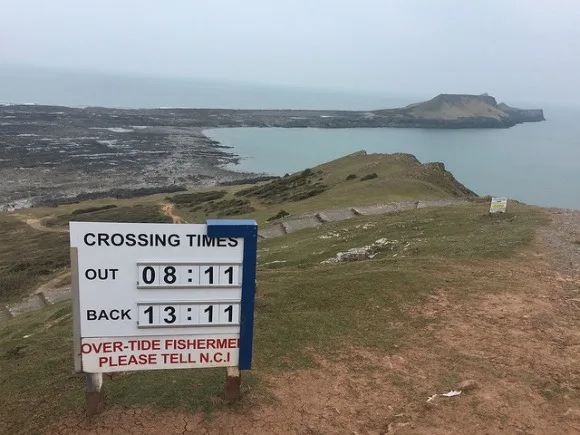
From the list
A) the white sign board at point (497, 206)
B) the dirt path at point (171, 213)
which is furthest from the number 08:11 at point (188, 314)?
the dirt path at point (171, 213)

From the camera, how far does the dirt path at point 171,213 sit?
1661 inches

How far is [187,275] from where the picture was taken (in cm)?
602

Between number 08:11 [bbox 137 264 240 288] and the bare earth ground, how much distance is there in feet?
5.45

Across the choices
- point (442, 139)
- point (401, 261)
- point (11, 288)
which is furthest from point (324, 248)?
point (442, 139)

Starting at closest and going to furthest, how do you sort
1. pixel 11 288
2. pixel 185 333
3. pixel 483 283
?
pixel 185 333, pixel 483 283, pixel 11 288

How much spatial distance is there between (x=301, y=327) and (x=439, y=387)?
9.14ft

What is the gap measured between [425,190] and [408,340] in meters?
29.1

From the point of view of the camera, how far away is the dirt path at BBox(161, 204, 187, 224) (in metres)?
42.2

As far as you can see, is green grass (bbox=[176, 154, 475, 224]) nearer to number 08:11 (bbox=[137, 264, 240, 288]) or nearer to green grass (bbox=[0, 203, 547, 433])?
green grass (bbox=[0, 203, 547, 433])

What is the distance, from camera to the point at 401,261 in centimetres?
1423

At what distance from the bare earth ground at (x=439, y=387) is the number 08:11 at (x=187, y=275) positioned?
166 centimetres

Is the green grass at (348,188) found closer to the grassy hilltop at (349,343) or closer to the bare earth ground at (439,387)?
the grassy hilltop at (349,343)

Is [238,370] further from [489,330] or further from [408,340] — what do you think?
[489,330]

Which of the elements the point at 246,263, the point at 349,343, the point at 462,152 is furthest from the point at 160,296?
the point at 462,152
